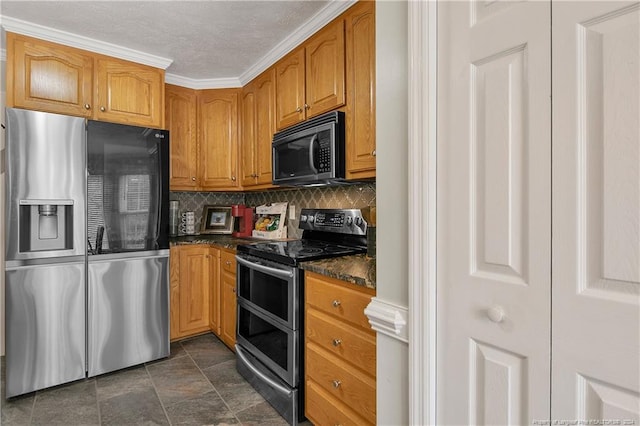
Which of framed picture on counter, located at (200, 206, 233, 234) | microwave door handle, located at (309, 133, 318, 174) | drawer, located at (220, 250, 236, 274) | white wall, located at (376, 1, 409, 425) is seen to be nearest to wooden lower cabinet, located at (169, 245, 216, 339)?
drawer, located at (220, 250, 236, 274)

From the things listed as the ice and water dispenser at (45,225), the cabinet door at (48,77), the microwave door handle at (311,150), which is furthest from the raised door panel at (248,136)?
the ice and water dispenser at (45,225)

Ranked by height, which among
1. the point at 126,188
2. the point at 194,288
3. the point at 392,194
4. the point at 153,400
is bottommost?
the point at 153,400

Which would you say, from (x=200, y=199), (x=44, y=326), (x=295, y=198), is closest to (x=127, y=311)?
(x=44, y=326)

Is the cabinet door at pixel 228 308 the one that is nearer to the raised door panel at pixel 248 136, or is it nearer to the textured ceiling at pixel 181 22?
the raised door panel at pixel 248 136

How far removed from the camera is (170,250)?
287 centimetres

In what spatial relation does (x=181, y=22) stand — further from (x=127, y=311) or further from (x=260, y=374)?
(x=260, y=374)

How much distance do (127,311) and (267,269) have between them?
1226 millimetres

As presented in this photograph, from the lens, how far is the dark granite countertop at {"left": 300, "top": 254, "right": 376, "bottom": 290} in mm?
1458

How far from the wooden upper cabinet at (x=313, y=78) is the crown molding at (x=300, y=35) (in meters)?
0.04

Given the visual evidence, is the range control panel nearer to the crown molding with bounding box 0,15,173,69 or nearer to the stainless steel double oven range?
the stainless steel double oven range

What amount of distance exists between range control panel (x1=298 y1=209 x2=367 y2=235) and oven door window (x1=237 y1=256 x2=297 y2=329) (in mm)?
609

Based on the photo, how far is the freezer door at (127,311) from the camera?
234cm

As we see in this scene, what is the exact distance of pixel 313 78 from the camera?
2.31 m
